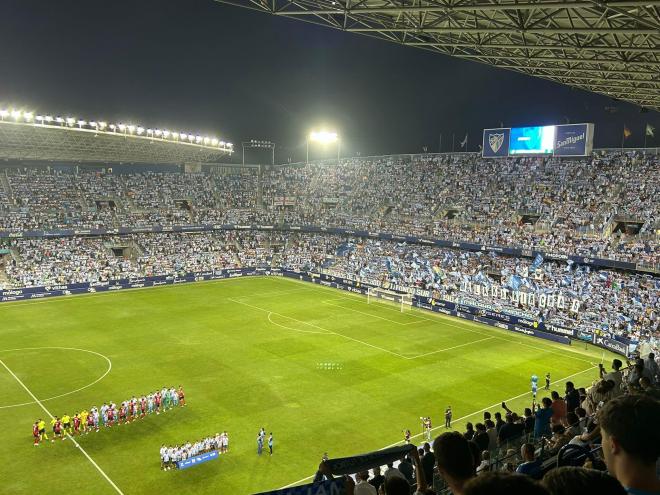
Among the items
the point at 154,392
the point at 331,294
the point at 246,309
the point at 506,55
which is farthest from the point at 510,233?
the point at 154,392

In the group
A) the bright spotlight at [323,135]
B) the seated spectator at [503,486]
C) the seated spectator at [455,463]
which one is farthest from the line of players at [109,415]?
the bright spotlight at [323,135]

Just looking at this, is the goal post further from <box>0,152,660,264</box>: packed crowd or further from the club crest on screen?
the club crest on screen

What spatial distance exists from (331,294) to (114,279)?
75.3 ft

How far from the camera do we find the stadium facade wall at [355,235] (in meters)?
44.6

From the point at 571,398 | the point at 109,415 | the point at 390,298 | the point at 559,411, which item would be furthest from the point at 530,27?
the point at 390,298

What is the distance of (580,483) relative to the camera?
8.59 ft

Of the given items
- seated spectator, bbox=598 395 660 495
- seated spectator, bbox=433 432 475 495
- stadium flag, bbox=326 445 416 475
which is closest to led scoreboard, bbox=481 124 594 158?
stadium flag, bbox=326 445 416 475

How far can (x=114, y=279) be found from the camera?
57.6m

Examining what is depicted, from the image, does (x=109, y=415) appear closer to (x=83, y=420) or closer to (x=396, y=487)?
(x=83, y=420)

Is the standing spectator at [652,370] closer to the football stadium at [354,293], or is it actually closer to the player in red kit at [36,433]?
the football stadium at [354,293]

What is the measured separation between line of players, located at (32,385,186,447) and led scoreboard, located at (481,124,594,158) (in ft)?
143

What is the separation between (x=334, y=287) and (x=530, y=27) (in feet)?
140

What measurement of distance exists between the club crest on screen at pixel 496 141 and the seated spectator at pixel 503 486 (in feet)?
197

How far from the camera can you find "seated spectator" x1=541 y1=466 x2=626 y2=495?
2.59m
